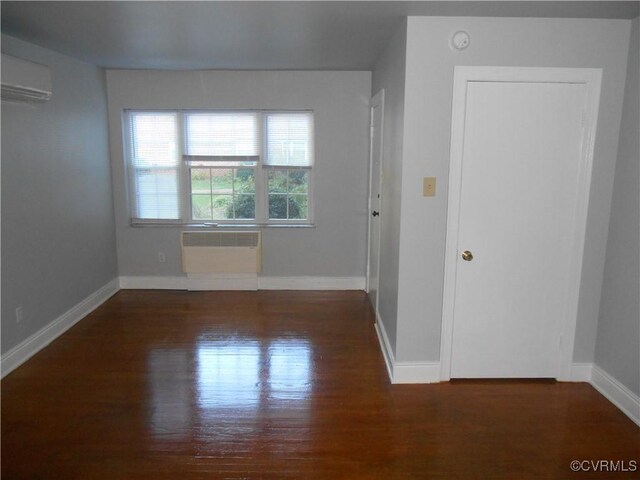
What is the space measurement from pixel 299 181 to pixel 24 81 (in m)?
2.79

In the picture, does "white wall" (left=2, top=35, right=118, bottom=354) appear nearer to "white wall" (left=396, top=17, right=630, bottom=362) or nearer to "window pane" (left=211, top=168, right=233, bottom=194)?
"window pane" (left=211, top=168, right=233, bottom=194)

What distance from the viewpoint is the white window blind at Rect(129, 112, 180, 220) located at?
521cm

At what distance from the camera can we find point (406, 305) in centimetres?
321

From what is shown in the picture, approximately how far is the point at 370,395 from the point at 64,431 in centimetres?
184

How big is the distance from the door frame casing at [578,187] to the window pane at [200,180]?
10.1ft

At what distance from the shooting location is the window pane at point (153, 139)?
520 cm

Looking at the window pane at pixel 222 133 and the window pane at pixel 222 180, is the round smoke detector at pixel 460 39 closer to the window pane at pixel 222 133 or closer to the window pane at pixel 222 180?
the window pane at pixel 222 133

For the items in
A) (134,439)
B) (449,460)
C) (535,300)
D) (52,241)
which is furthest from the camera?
(52,241)

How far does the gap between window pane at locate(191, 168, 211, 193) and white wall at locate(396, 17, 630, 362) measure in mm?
2884

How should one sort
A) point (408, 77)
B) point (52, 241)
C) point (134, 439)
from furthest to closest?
point (52, 241) → point (408, 77) → point (134, 439)

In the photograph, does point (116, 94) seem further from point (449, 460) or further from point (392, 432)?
point (449, 460)

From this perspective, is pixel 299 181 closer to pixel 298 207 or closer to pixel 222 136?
pixel 298 207

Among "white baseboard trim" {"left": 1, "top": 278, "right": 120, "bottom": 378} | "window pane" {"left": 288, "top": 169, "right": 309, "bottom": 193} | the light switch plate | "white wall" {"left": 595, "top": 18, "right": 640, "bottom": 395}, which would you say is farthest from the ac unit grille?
"white wall" {"left": 595, "top": 18, "right": 640, "bottom": 395}

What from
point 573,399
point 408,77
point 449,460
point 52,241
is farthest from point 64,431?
point 573,399
